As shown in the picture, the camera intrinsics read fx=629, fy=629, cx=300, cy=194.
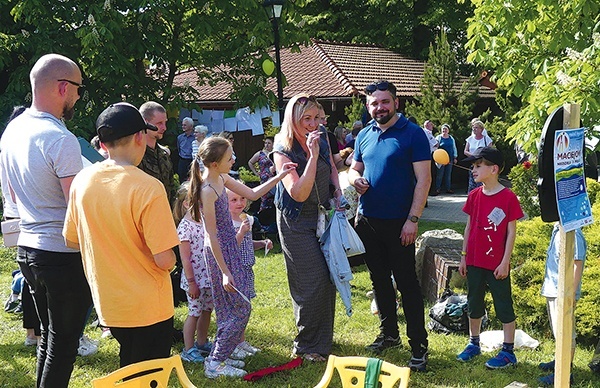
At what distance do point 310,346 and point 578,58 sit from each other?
3685 mm

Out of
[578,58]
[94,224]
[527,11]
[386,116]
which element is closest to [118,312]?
[94,224]

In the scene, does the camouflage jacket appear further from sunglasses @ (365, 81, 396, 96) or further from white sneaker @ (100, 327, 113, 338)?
sunglasses @ (365, 81, 396, 96)

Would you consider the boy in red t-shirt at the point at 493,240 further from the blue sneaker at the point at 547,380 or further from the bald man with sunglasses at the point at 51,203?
the bald man with sunglasses at the point at 51,203

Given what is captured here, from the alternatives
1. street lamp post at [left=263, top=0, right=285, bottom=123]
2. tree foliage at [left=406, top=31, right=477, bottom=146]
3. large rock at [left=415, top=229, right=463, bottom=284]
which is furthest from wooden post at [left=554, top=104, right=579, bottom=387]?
tree foliage at [left=406, top=31, right=477, bottom=146]

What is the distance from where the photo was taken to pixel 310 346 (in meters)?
4.98

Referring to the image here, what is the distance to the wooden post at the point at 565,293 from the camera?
10.6ft

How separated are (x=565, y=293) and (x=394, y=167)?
175 centimetres

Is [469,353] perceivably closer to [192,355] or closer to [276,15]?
[192,355]

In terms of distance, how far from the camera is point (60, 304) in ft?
11.5

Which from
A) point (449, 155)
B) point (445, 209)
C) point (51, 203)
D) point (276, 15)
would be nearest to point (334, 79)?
point (449, 155)

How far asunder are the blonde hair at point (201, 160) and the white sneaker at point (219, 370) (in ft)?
3.56

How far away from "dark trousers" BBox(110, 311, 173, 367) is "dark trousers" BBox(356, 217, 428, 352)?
81.8 inches

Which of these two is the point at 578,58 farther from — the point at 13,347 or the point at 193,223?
the point at 13,347

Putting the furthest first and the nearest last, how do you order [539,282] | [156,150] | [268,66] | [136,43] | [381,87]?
[268,66] → [136,43] → [539,282] → [156,150] → [381,87]
